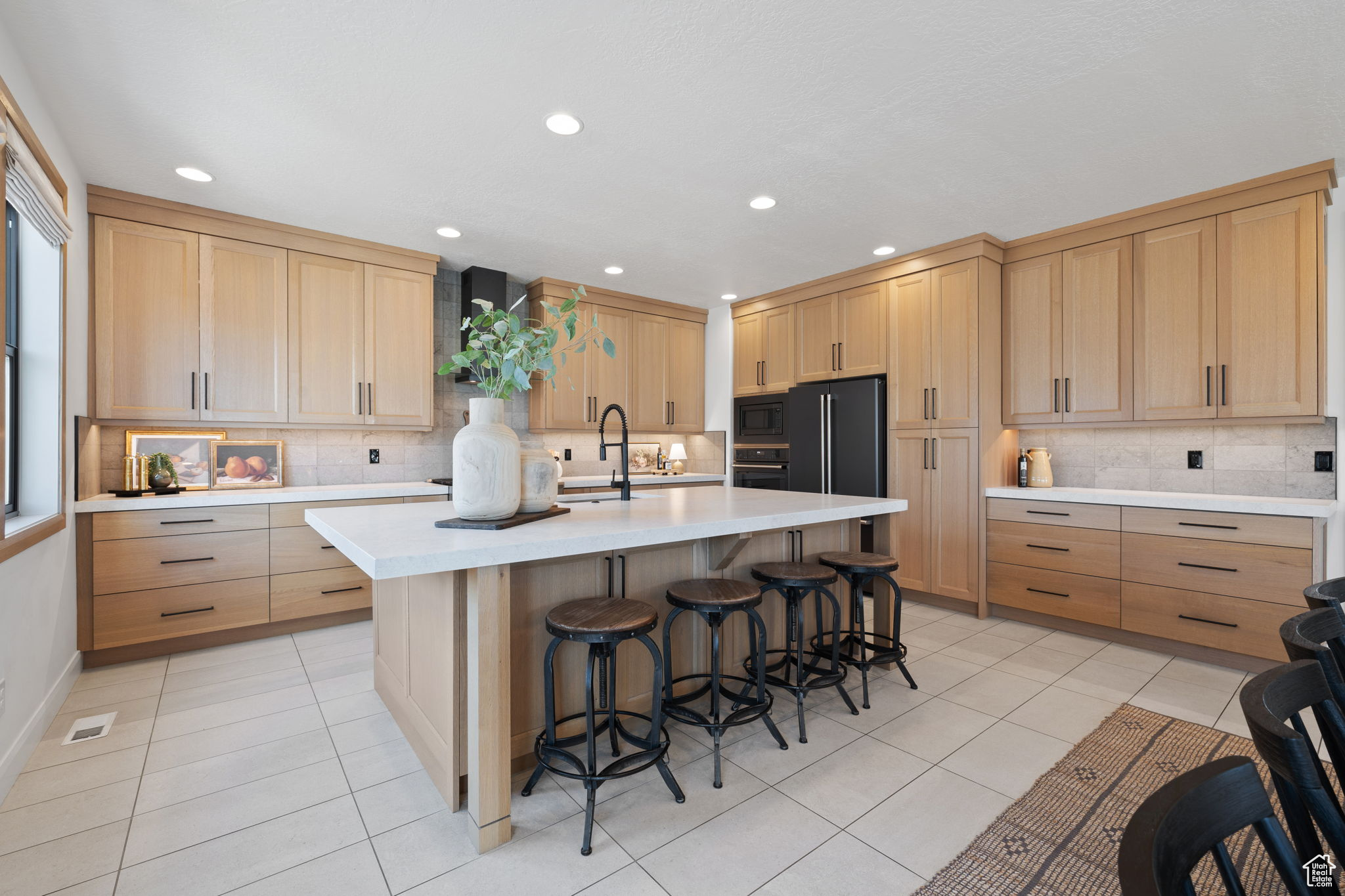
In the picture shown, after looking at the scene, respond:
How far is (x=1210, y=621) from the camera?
304 centimetres

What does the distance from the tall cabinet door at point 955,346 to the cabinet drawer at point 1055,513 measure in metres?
0.58

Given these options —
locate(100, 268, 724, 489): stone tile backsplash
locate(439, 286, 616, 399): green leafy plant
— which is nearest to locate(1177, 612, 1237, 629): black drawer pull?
locate(439, 286, 616, 399): green leafy plant

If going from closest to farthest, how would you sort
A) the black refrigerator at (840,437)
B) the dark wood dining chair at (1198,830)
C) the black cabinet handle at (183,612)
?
the dark wood dining chair at (1198,830) < the black cabinet handle at (183,612) < the black refrigerator at (840,437)

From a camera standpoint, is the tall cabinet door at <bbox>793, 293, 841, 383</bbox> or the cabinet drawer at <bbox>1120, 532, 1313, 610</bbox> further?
the tall cabinet door at <bbox>793, 293, 841, 383</bbox>

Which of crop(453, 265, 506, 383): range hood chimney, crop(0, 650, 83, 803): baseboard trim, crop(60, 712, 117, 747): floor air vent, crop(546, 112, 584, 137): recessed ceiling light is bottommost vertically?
crop(60, 712, 117, 747): floor air vent

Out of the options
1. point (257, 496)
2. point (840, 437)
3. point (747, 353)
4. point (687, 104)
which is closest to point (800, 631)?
point (687, 104)

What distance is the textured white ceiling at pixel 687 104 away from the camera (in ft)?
6.32

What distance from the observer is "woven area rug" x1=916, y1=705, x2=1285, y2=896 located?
151 centimetres

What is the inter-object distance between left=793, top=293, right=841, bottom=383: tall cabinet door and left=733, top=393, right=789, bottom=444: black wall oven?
1.06 ft

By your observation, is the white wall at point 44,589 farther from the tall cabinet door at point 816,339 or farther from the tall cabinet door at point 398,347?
the tall cabinet door at point 816,339

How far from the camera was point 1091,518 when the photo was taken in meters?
3.47

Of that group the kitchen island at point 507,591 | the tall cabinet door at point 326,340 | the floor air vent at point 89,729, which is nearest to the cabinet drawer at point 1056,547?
the kitchen island at point 507,591

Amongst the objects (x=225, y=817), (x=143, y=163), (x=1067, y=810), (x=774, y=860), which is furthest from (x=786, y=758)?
(x=143, y=163)

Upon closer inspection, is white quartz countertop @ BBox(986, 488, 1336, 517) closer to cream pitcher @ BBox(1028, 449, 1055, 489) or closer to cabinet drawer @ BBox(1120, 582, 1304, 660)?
cream pitcher @ BBox(1028, 449, 1055, 489)
